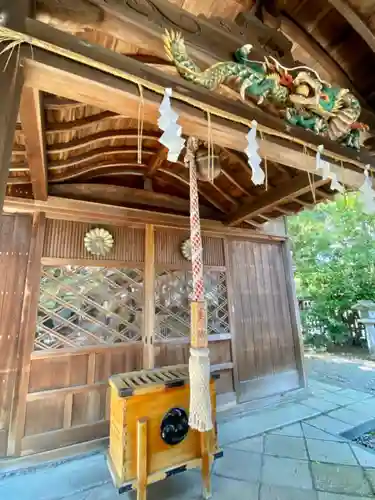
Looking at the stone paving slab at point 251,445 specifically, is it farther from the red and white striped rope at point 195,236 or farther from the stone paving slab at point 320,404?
the red and white striped rope at point 195,236

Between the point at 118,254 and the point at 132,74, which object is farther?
the point at 118,254

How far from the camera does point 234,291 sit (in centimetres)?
371

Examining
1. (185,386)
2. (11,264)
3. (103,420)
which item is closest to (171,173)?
(11,264)

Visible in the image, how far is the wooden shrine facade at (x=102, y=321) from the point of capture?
2.41 meters

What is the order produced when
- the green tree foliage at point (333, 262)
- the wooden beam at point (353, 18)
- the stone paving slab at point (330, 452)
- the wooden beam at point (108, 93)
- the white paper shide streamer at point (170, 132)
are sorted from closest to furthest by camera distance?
the wooden beam at point (108, 93) → the white paper shide streamer at point (170, 132) → the wooden beam at point (353, 18) → the stone paving slab at point (330, 452) → the green tree foliage at point (333, 262)

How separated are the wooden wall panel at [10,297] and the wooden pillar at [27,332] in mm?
37

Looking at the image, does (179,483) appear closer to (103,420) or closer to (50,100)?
(103,420)

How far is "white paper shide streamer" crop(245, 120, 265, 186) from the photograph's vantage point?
4.64ft

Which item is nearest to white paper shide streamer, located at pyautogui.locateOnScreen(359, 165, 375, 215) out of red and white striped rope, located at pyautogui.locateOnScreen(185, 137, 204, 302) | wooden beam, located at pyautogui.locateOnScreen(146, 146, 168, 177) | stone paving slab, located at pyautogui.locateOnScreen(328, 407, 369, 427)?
red and white striped rope, located at pyautogui.locateOnScreen(185, 137, 204, 302)

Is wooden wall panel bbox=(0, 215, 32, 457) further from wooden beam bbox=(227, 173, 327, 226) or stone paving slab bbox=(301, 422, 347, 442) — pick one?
stone paving slab bbox=(301, 422, 347, 442)

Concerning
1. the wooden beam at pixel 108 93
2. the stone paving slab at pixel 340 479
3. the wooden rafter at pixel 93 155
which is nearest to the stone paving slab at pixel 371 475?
the stone paving slab at pixel 340 479

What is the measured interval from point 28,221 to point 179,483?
2710 mm

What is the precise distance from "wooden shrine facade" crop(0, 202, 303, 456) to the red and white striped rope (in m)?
1.54

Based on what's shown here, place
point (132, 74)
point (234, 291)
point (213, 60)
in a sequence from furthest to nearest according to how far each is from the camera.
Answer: point (234, 291)
point (213, 60)
point (132, 74)
